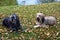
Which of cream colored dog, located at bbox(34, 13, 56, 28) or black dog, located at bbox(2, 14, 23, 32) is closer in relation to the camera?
black dog, located at bbox(2, 14, 23, 32)

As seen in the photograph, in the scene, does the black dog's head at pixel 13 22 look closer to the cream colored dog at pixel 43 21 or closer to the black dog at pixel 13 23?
the black dog at pixel 13 23

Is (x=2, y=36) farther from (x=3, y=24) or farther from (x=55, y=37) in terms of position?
(x=55, y=37)

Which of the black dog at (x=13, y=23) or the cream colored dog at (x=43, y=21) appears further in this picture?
the cream colored dog at (x=43, y=21)

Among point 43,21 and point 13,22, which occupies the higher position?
point 13,22

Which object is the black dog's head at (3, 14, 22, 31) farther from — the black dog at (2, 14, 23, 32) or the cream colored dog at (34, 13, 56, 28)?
the cream colored dog at (34, 13, 56, 28)

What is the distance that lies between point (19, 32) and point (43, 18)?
1186mm

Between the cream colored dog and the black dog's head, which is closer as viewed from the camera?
the black dog's head

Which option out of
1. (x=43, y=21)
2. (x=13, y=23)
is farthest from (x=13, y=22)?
(x=43, y=21)

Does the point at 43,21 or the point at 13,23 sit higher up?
the point at 13,23

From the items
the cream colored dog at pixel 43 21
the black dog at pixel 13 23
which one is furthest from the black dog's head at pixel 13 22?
the cream colored dog at pixel 43 21

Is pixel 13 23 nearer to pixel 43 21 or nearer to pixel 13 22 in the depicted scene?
pixel 13 22

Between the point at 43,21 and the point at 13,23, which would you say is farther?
the point at 43,21

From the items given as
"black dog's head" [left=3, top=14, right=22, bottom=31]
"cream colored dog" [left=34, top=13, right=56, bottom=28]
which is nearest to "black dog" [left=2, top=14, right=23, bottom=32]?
"black dog's head" [left=3, top=14, right=22, bottom=31]

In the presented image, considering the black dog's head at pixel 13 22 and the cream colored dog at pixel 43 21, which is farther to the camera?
the cream colored dog at pixel 43 21
